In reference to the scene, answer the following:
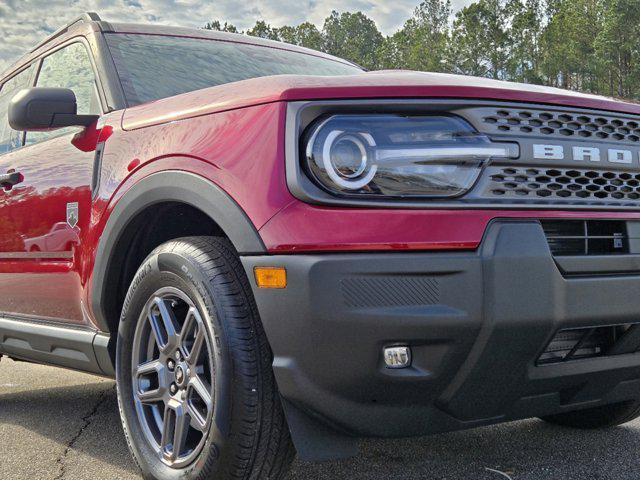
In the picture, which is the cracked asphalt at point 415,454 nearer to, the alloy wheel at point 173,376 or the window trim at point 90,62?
the alloy wheel at point 173,376

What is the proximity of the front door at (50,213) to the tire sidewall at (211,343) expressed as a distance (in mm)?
458

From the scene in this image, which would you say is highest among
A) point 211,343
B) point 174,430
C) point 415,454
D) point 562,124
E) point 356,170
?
point 562,124

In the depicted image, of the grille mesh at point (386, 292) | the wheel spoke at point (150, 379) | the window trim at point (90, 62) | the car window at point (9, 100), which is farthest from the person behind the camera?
the car window at point (9, 100)

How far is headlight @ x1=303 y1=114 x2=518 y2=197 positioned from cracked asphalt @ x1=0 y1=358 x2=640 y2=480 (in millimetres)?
1102

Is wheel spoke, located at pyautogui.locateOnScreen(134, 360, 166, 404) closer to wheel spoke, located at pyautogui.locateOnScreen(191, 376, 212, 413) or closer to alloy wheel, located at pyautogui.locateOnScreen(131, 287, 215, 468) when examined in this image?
alloy wheel, located at pyautogui.locateOnScreen(131, 287, 215, 468)

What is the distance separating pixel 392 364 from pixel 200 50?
2096 mm

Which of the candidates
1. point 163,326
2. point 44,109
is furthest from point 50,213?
point 163,326

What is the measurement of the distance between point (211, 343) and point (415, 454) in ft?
3.54

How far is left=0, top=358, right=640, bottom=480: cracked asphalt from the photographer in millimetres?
2551

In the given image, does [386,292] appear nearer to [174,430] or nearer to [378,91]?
[378,91]

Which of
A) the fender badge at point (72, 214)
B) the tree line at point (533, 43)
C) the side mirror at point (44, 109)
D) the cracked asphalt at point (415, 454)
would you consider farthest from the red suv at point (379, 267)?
the tree line at point (533, 43)

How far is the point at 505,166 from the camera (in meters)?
1.93

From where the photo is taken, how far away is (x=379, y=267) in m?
1.79

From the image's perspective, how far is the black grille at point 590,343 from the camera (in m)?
2.01
